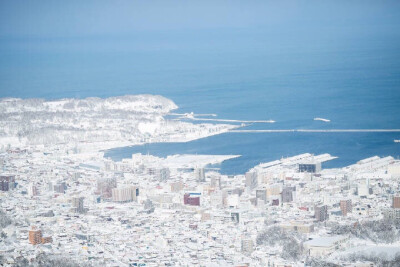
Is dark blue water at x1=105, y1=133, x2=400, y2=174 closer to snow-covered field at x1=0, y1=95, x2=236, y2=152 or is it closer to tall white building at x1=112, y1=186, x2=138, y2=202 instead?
snow-covered field at x1=0, y1=95, x2=236, y2=152

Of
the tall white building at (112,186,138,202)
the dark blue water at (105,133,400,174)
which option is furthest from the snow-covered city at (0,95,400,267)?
the dark blue water at (105,133,400,174)

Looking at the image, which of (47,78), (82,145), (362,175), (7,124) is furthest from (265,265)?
(47,78)

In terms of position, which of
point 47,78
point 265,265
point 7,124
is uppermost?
point 47,78

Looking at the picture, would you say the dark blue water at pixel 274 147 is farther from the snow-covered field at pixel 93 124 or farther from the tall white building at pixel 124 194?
the tall white building at pixel 124 194

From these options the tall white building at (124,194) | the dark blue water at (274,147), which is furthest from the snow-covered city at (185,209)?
the dark blue water at (274,147)

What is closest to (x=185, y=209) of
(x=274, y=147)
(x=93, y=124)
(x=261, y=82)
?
(x=274, y=147)

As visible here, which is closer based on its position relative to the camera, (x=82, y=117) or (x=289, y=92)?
(x=82, y=117)

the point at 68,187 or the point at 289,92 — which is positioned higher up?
the point at 289,92

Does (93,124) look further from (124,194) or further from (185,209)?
(185,209)

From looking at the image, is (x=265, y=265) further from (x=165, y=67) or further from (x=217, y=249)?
(x=165, y=67)
